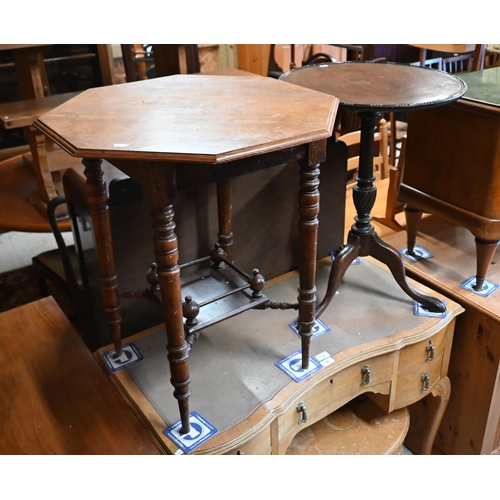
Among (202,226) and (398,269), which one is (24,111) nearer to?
(202,226)

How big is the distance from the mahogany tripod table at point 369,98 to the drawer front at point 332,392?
201 mm

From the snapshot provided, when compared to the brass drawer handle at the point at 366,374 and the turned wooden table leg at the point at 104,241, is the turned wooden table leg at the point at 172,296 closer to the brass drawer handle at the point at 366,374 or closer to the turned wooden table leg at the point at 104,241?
the turned wooden table leg at the point at 104,241

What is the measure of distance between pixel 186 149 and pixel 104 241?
49 centimetres

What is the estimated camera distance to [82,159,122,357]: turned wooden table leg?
1.32 meters

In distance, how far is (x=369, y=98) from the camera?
1443 mm

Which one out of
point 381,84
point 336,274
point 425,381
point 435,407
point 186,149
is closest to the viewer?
point 186,149

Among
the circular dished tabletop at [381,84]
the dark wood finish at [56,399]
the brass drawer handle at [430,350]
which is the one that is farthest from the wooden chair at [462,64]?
the dark wood finish at [56,399]

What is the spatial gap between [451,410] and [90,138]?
61.0 inches

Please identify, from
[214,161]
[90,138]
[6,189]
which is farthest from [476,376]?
[6,189]

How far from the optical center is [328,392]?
157 cm

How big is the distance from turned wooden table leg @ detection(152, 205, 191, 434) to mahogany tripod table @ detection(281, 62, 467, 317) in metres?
0.55

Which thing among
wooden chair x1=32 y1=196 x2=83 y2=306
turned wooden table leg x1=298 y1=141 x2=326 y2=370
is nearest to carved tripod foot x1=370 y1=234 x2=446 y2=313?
turned wooden table leg x1=298 y1=141 x2=326 y2=370

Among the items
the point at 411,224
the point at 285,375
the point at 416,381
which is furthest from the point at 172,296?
the point at 411,224

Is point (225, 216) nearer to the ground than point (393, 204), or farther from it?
farther from it
